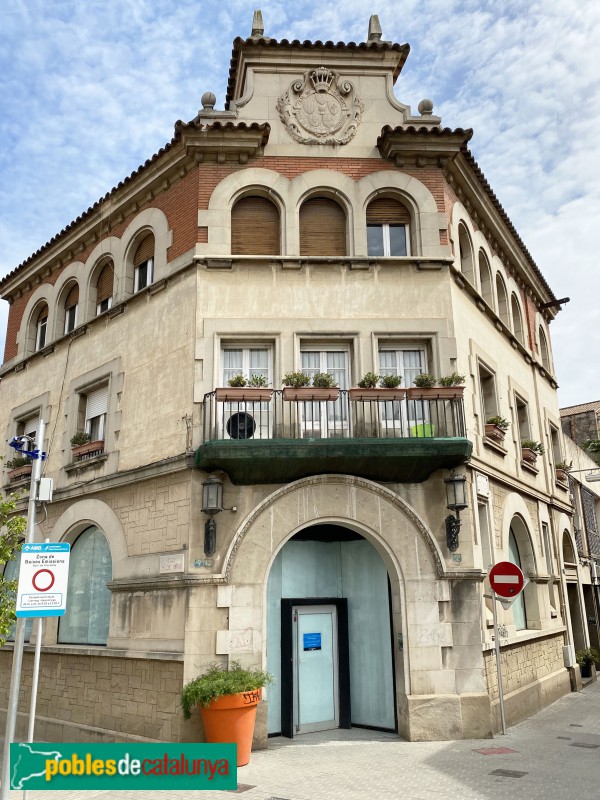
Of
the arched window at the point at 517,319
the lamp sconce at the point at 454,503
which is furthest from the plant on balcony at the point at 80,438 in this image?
the arched window at the point at 517,319

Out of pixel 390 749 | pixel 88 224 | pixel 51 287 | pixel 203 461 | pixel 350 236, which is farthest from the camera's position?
pixel 51 287

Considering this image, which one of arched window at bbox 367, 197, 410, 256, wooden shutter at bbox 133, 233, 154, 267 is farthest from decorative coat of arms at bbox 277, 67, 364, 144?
wooden shutter at bbox 133, 233, 154, 267

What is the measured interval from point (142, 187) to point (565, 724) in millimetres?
12911

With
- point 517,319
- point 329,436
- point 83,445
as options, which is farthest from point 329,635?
point 517,319

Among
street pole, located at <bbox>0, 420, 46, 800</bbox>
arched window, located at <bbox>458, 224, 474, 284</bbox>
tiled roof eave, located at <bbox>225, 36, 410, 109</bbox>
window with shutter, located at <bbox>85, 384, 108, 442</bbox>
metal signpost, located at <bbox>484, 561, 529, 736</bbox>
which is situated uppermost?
tiled roof eave, located at <bbox>225, 36, 410, 109</bbox>

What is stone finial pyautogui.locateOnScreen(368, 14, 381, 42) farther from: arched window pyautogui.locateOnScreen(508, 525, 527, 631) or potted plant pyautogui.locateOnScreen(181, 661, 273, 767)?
potted plant pyautogui.locateOnScreen(181, 661, 273, 767)

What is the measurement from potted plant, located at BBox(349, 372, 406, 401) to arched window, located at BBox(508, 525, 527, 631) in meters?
5.20

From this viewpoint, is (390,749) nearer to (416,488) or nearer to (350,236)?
(416,488)

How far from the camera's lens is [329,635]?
456 inches

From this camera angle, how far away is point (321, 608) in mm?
11609

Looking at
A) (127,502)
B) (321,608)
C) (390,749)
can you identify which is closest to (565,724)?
(390,749)

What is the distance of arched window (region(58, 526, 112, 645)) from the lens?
40.2 ft

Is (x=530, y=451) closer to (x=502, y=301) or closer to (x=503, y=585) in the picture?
(x=502, y=301)

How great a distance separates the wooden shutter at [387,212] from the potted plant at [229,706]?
27.3ft
